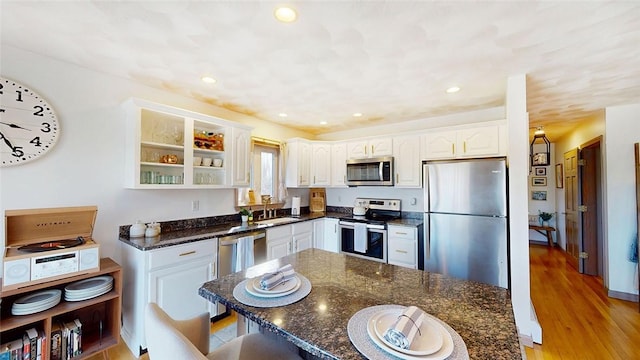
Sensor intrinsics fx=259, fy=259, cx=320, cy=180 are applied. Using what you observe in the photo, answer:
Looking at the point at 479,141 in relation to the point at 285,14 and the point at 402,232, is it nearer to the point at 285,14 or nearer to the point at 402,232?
the point at 402,232

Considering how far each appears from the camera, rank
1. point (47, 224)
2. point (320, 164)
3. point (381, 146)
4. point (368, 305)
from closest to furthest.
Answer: point (368, 305)
point (47, 224)
point (381, 146)
point (320, 164)

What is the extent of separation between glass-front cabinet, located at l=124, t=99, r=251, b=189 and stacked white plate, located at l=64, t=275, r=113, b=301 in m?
0.79

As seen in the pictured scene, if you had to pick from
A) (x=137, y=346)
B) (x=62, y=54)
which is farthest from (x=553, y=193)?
(x=62, y=54)

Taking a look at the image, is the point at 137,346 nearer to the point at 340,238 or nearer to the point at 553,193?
the point at 340,238

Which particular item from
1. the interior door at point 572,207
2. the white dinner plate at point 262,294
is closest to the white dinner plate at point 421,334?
the white dinner plate at point 262,294

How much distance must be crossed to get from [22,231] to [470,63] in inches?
141

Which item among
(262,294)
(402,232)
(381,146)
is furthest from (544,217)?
(262,294)

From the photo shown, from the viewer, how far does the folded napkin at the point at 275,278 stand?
3.97 ft

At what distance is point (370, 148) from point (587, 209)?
3.54 m

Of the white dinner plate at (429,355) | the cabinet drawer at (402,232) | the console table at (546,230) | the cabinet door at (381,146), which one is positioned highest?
the cabinet door at (381,146)

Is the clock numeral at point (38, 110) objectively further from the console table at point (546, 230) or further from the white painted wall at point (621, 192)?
the console table at point (546, 230)

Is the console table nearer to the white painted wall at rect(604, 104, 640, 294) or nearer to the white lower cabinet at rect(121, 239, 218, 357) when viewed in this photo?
the white painted wall at rect(604, 104, 640, 294)

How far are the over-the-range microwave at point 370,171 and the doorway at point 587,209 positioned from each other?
9.57 feet

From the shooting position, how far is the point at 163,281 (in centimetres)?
217
